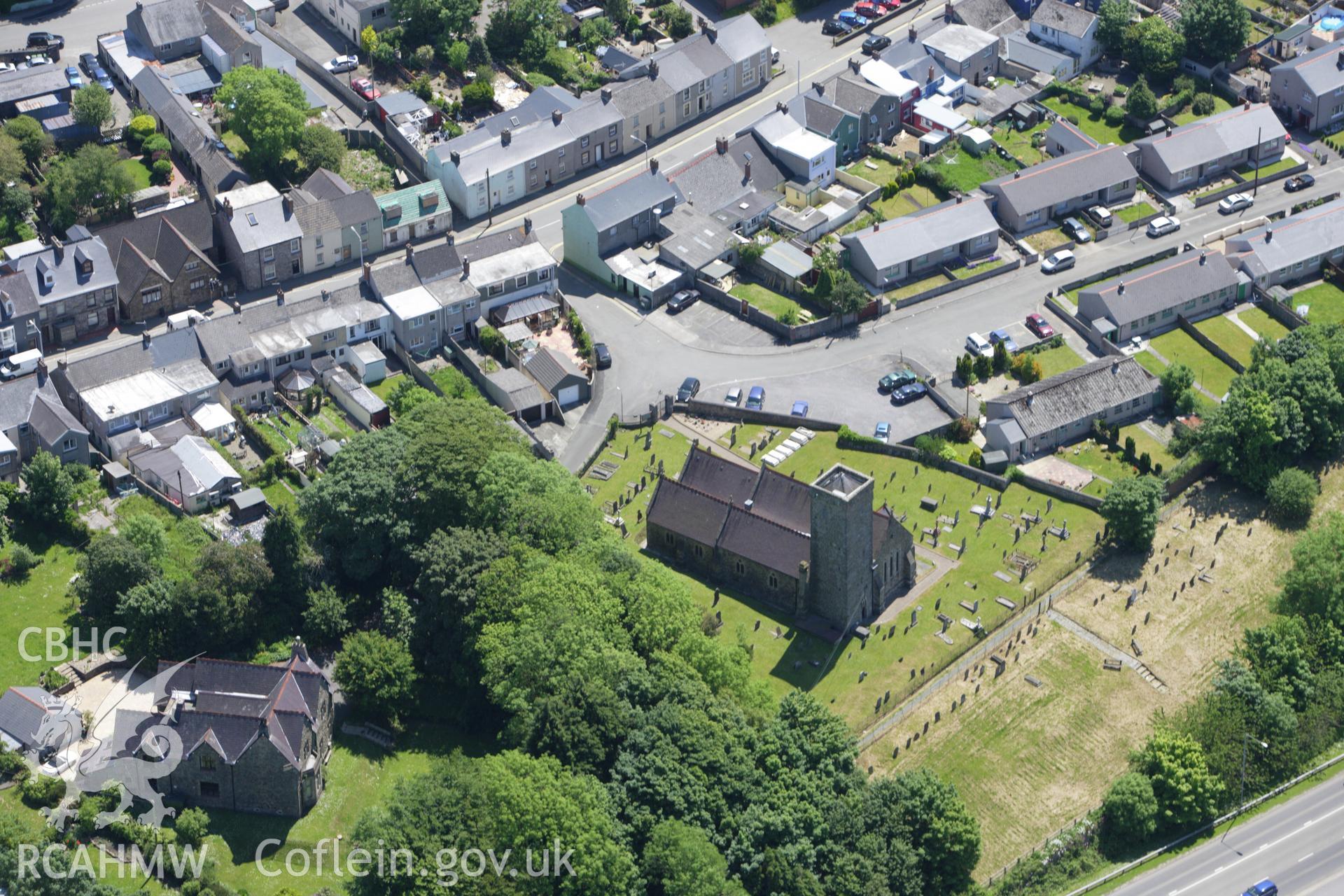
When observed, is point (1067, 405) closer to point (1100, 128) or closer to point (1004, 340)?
A: point (1004, 340)

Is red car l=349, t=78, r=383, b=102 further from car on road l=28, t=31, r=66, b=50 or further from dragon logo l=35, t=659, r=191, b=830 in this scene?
dragon logo l=35, t=659, r=191, b=830

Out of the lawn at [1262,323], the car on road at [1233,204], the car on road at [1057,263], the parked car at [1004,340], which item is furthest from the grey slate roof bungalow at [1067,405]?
the car on road at [1233,204]

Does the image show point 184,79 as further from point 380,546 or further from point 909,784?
point 909,784

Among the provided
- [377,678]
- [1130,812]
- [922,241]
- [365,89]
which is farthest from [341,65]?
[1130,812]

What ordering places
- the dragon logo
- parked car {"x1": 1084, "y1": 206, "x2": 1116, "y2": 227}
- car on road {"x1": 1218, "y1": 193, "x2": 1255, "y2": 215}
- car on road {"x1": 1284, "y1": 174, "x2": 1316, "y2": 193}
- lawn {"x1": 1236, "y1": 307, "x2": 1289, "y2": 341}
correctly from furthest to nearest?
car on road {"x1": 1284, "y1": 174, "x2": 1316, "y2": 193} → car on road {"x1": 1218, "y1": 193, "x2": 1255, "y2": 215} → parked car {"x1": 1084, "y1": 206, "x2": 1116, "y2": 227} → lawn {"x1": 1236, "y1": 307, "x2": 1289, "y2": 341} → the dragon logo

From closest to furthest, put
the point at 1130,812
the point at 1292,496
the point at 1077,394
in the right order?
the point at 1130,812 → the point at 1292,496 → the point at 1077,394

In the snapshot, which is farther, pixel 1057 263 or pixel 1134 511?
pixel 1057 263

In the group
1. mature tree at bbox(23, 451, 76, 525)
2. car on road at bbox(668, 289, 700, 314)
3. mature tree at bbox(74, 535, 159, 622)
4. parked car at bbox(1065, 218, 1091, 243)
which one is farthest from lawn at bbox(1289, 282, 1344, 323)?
mature tree at bbox(23, 451, 76, 525)
